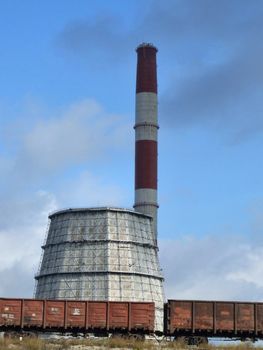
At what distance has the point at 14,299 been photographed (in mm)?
38688

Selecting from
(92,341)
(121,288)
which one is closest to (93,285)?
(121,288)

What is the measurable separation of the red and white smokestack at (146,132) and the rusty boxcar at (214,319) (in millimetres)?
37550

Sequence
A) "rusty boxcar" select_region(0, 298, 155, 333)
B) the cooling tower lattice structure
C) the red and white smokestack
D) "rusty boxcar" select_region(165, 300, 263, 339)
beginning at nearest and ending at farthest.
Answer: "rusty boxcar" select_region(0, 298, 155, 333) < "rusty boxcar" select_region(165, 300, 263, 339) < the cooling tower lattice structure < the red and white smokestack

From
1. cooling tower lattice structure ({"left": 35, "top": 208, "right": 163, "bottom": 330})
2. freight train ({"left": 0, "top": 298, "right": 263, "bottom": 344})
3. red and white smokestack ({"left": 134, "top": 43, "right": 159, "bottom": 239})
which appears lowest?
freight train ({"left": 0, "top": 298, "right": 263, "bottom": 344})

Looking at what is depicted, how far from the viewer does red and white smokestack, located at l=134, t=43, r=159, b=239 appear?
3046 inches

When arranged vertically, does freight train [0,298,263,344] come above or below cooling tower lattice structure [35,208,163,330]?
below

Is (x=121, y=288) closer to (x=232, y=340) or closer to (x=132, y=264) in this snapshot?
(x=132, y=264)

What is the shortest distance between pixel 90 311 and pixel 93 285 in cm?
3196

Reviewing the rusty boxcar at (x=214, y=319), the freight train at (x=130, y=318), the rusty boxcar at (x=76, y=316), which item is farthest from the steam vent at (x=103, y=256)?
the rusty boxcar at (x=76, y=316)

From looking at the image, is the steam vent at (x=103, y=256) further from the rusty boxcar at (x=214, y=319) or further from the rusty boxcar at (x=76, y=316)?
the rusty boxcar at (x=76, y=316)

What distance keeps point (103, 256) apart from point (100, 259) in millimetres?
434

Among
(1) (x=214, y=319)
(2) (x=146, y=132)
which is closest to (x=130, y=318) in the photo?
(1) (x=214, y=319)

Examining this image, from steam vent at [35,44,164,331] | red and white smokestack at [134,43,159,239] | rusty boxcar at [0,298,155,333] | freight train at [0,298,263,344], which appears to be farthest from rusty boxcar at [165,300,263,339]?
red and white smokestack at [134,43,159,239]

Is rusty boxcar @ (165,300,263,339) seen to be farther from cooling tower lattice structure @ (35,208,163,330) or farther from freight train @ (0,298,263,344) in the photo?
cooling tower lattice structure @ (35,208,163,330)
